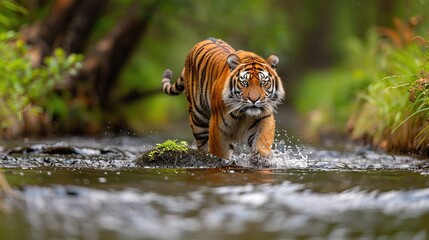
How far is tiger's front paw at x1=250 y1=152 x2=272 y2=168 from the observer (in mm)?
7429

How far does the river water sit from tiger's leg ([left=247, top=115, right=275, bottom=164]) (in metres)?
0.74

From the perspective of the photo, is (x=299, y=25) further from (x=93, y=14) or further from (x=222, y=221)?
(x=222, y=221)

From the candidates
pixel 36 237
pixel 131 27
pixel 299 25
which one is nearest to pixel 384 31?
pixel 131 27

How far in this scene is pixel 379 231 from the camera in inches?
179

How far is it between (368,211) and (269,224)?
0.72m

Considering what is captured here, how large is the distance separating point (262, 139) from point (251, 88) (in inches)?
19.1

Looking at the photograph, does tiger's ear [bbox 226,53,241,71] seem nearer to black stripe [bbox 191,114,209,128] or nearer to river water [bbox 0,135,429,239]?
black stripe [bbox 191,114,209,128]

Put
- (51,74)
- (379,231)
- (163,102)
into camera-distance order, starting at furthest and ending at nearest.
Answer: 1. (163,102)
2. (51,74)
3. (379,231)

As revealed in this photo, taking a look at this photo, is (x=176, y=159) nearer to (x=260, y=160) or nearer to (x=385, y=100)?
(x=260, y=160)

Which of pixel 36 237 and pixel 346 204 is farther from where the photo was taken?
pixel 346 204

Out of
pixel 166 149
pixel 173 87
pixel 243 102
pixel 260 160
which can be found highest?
pixel 173 87

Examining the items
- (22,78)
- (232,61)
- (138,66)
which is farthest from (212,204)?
(138,66)

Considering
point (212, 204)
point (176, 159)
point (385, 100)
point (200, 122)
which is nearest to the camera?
point (212, 204)

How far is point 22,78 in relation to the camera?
37.7 ft
